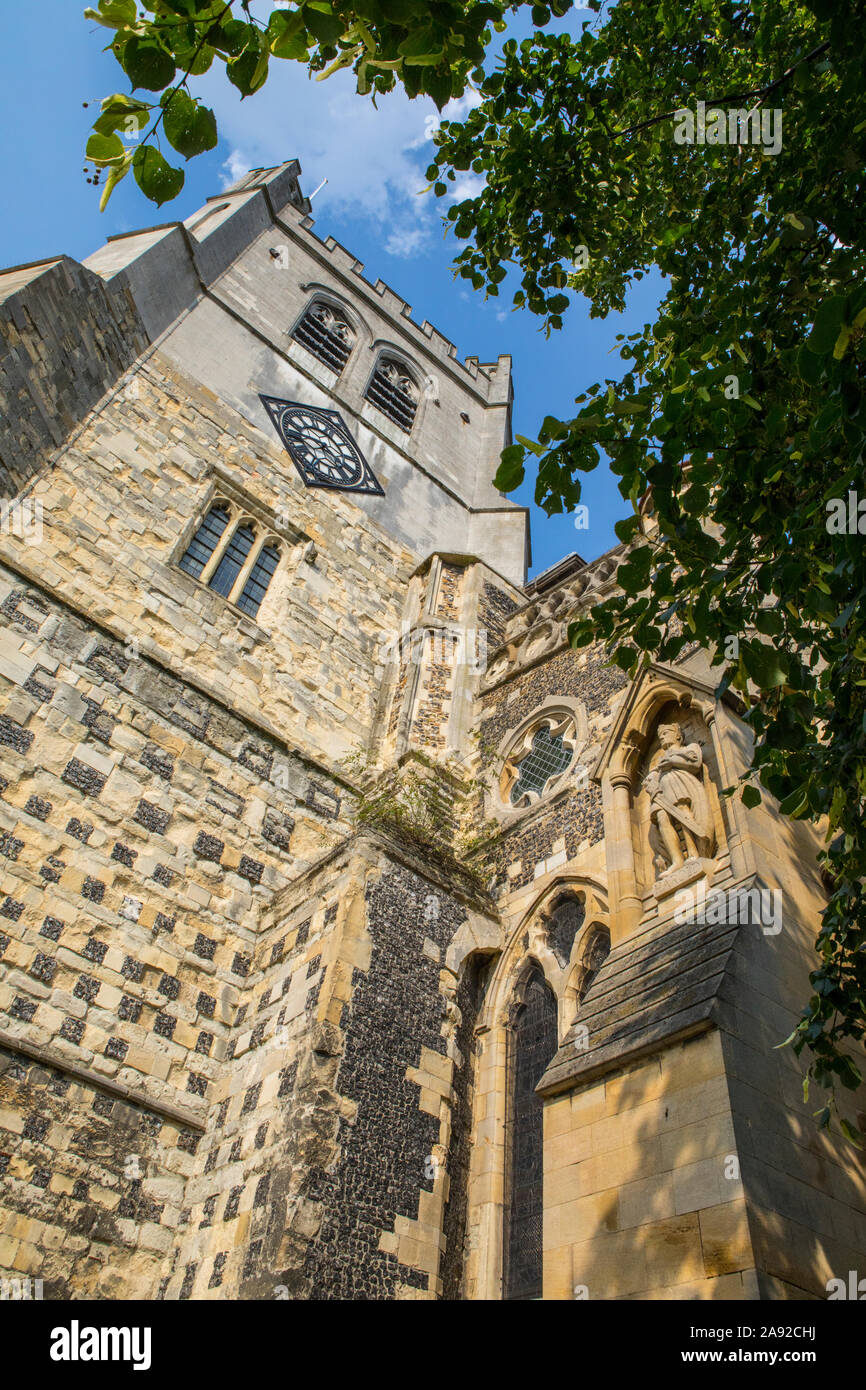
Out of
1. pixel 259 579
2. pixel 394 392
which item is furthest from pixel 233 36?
pixel 394 392

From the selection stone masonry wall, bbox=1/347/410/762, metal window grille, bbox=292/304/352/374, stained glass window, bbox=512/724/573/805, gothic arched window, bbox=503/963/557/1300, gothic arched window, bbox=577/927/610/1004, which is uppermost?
metal window grille, bbox=292/304/352/374

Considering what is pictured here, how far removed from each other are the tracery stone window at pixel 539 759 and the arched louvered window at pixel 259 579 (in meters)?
4.22

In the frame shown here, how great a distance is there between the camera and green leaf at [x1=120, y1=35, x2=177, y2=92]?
3.03 m

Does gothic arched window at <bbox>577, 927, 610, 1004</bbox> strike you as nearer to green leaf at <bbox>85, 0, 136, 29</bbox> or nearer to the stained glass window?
the stained glass window

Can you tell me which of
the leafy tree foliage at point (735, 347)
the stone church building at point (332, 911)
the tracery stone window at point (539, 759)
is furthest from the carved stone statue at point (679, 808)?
the tracery stone window at point (539, 759)

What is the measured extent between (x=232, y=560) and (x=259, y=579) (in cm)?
49

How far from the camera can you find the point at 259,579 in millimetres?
12695

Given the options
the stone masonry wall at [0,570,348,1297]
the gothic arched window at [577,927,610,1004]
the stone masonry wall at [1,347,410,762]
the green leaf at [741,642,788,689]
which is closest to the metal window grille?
the stone masonry wall at [1,347,410,762]

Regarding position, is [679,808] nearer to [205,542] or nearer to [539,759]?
[539,759]

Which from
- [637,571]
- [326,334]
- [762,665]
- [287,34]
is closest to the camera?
[287,34]

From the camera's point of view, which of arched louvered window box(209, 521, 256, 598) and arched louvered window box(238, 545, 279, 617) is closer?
arched louvered window box(209, 521, 256, 598)

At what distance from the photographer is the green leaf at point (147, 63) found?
3033 mm

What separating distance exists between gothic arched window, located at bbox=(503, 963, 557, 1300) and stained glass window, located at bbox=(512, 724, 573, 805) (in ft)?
8.08

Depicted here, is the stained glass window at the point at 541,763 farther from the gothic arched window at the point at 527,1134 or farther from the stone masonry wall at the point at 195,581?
the stone masonry wall at the point at 195,581
